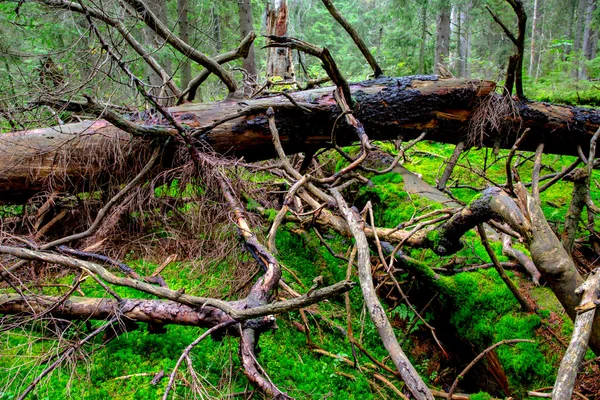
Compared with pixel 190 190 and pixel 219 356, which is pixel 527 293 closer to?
pixel 219 356

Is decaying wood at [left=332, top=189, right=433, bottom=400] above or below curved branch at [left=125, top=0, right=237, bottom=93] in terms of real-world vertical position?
below

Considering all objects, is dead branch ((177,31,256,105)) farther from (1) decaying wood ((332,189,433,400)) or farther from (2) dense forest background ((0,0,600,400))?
(1) decaying wood ((332,189,433,400))

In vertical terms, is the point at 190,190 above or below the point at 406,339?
above

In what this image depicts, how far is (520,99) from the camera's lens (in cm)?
434

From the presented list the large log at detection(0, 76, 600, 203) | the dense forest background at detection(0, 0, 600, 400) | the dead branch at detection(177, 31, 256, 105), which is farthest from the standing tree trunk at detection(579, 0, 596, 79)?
the dead branch at detection(177, 31, 256, 105)

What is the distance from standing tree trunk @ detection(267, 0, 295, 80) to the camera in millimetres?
7891

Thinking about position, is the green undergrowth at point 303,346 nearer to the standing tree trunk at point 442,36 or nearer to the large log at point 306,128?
the large log at point 306,128

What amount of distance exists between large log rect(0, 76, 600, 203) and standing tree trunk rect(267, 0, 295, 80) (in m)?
4.09

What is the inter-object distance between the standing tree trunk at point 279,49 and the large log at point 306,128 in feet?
13.4

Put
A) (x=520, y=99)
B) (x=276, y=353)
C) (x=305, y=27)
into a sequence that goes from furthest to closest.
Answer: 1. (x=305, y=27)
2. (x=520, y=99)
3. (x=276, y=353)

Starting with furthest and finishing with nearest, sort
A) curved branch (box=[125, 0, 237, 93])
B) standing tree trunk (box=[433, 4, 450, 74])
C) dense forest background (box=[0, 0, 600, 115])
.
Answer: standing tree trunk (box=[433, 4, 450, 74]), curved branch (box=[125, 0, 237, 93]), dense forest background (box=[0, 0, 600, 115])

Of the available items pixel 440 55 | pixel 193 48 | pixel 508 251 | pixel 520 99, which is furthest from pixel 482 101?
pixel 440 55

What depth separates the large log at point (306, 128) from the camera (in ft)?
11.6

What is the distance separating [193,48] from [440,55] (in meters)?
11.6
